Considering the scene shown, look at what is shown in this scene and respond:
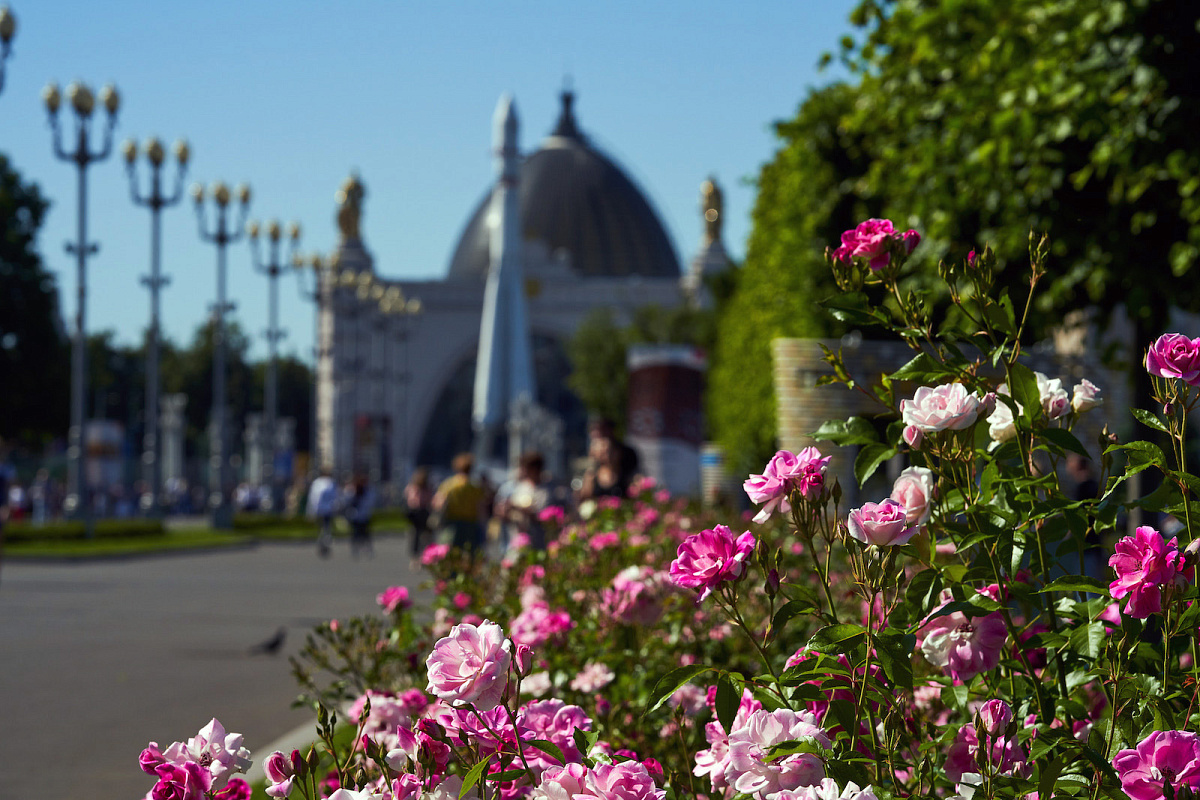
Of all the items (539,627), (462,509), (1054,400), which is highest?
(1054,400)

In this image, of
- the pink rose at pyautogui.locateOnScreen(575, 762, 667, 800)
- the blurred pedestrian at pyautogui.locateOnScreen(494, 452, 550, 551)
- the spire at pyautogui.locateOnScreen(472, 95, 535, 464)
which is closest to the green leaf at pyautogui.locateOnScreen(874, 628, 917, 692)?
the pink rose at pyautogui.locateOnScreen(575, 762, 667, 800)

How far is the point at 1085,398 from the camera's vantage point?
317 centimetres

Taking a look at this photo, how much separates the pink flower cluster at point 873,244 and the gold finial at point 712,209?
111 metres

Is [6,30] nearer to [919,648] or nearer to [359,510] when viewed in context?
[359,510]

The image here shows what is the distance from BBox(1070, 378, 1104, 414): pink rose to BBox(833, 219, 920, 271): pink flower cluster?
0.48m

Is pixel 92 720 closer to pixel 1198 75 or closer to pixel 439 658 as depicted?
pixel 439 658

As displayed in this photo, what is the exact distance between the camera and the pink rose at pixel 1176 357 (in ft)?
8.75

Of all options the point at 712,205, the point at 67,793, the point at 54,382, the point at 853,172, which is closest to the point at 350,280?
the point at 54,382

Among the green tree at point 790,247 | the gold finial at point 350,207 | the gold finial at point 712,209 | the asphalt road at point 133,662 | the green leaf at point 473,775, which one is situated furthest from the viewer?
the gold finial at point 712,209

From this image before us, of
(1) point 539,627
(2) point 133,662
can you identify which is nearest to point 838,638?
(1) point 539,627

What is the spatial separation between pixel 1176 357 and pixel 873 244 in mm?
623

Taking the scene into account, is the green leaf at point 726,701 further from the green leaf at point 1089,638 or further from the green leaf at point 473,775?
the green leaf at point 1089,638

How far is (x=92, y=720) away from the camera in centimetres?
827

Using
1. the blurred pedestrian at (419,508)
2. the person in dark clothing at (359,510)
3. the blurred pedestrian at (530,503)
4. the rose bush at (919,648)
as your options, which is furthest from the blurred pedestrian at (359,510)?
the rose bush at (919,648)
